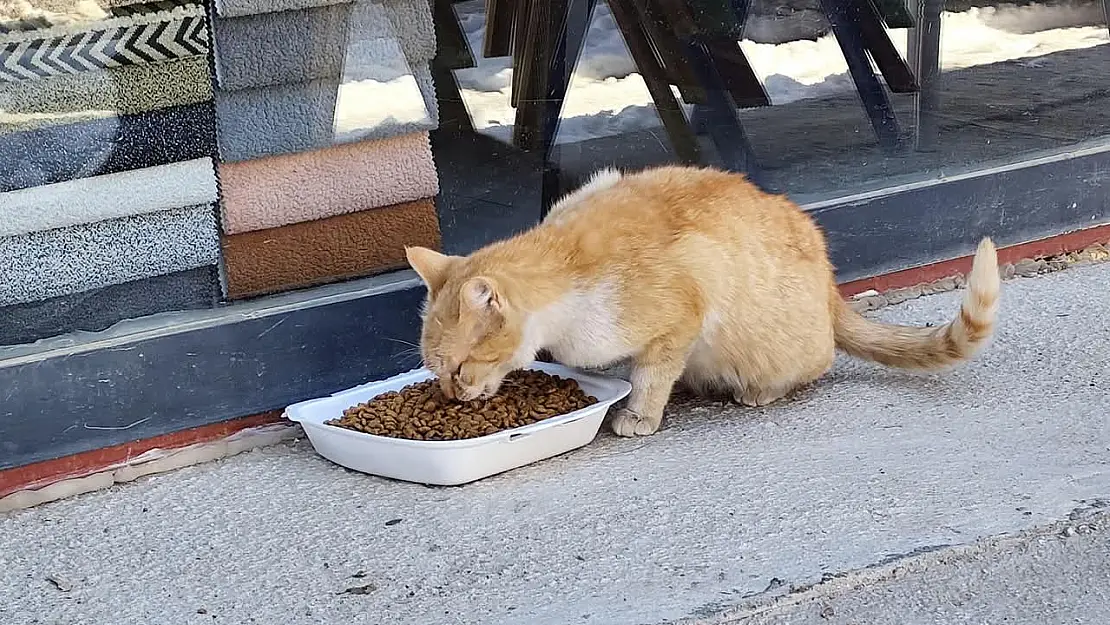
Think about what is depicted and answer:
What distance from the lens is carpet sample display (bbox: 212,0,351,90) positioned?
9.59 feet

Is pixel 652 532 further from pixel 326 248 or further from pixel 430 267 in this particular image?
pixel 326 248

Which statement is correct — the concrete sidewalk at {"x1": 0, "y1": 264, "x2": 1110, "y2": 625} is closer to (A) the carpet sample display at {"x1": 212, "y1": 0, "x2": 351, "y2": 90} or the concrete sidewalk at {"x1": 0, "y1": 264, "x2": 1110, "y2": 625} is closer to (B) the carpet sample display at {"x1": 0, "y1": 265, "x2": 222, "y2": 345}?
(B) the carpet sample display at {"x1": 0, "y1": 265, "x2": 222, "y2": 345}

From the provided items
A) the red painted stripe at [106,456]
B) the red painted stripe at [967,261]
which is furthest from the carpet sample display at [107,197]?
the red painted stripe at [967,261]

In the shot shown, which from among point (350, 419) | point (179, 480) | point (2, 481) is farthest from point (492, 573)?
point (2, 481)

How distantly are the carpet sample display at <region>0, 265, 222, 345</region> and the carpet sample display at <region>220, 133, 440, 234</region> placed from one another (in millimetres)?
162

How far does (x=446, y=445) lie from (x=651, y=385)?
58 cm

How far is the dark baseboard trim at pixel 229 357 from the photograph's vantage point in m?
2.83

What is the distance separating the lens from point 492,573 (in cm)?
247

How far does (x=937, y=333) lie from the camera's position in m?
3.26

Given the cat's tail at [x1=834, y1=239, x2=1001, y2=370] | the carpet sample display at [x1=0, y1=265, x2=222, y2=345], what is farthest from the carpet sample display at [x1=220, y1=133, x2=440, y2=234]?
the cat's tail at [x1=834, y1=239, x2=1001, y2=370]

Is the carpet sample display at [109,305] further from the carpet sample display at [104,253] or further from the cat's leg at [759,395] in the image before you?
the cat's leg at [759,395]

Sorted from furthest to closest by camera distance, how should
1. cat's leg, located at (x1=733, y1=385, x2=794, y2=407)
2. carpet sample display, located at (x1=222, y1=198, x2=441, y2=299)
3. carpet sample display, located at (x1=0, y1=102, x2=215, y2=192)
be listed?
cat's leg, located at (x1=733, y1=385, x2=794, y2=407) → carpet sample display, located at (x1=222, y1=198, x2=441, y2=299) → carpet sample display, located at (x1=0, y1=102, x2=215, y2=192)

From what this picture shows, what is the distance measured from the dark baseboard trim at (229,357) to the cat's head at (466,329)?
355 mm

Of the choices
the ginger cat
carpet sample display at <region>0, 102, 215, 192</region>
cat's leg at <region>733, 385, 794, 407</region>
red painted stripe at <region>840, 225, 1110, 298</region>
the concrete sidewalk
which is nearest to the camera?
the concrete sidewalk
